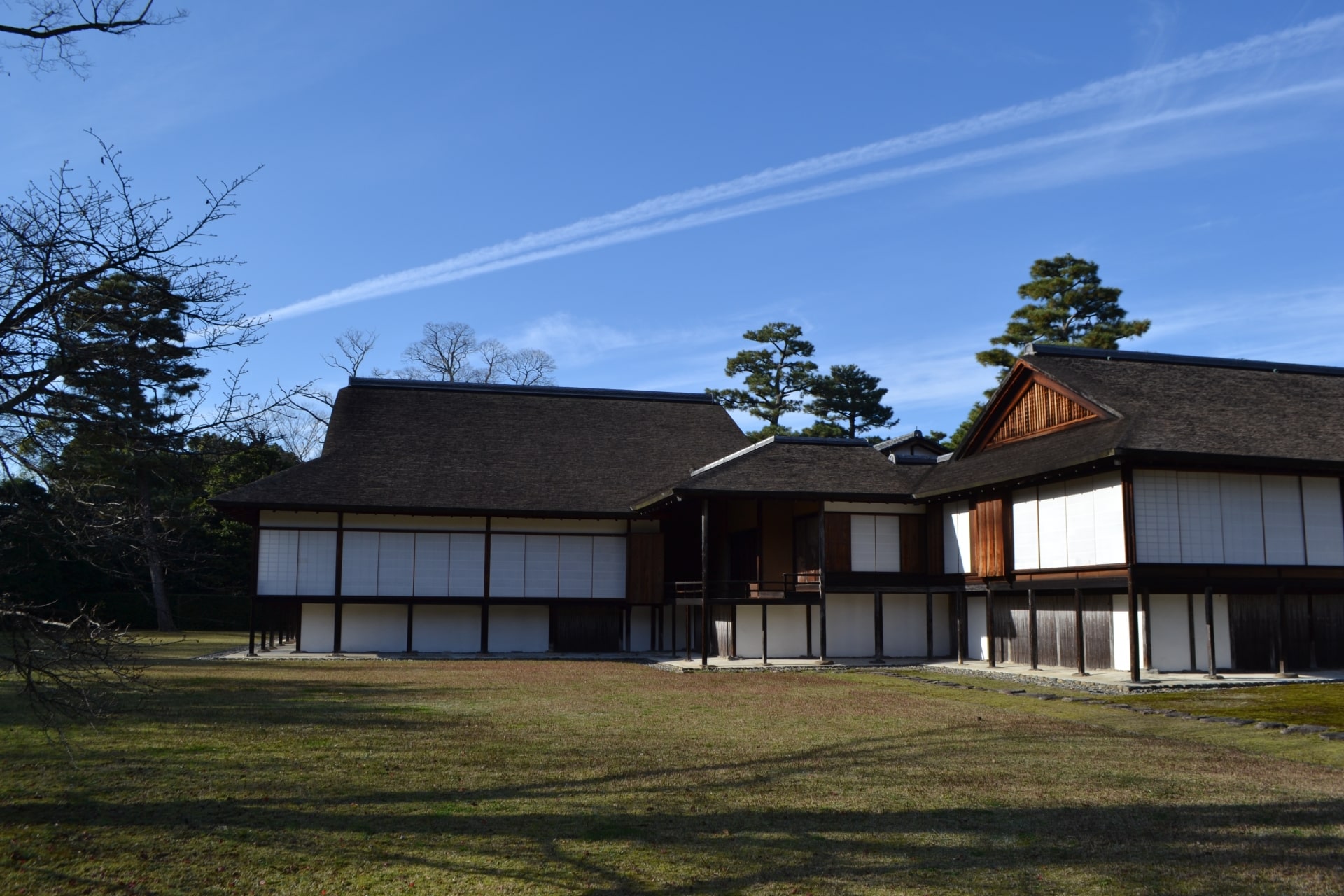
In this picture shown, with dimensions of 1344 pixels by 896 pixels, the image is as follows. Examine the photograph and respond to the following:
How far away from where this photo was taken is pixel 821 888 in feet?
22.6

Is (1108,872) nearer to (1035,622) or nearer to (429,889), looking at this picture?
(429,889)

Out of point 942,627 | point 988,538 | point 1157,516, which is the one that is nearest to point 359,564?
point 942,627

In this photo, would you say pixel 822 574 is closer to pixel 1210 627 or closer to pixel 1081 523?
pixel 1081 523

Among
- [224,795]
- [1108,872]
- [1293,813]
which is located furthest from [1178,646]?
[224,795]

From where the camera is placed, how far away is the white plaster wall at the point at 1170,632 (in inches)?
840

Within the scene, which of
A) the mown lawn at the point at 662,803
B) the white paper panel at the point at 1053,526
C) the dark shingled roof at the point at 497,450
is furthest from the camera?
the dark shingled roof at the point at 497,450

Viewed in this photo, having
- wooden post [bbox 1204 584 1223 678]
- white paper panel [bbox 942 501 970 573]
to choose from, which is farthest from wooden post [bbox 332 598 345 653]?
wooden post [bbox 1204 584 1223 678]

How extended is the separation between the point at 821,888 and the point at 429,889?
2.48m

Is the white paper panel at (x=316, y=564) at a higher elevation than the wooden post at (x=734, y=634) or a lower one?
higher

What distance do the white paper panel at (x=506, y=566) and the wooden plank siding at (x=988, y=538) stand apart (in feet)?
40.4

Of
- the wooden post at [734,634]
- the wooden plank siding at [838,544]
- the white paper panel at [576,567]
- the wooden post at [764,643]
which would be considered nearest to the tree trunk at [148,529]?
the wooden post at [764,643]

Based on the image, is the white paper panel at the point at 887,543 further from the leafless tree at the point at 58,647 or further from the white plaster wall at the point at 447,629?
the leafless tree at the point at 58,647

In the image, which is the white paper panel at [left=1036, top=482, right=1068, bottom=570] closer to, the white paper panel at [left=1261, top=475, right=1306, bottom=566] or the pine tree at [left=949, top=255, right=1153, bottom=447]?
the white paper panel at [left=1261, top=475, right=1306, bottom=566]

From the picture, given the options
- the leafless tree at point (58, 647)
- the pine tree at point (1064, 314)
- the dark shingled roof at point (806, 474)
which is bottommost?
the leafless tree at point (58, 647)
